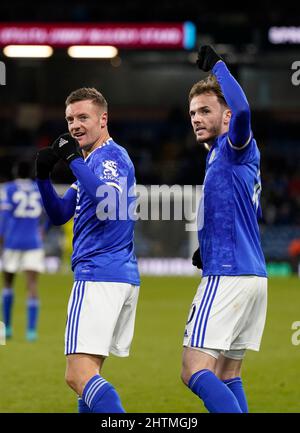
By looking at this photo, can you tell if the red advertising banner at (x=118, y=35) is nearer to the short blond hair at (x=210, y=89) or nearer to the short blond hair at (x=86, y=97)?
the short blond hair at (x=86, y=97)

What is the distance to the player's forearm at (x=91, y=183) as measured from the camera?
553 centimetres

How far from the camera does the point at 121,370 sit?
10188 millimetres

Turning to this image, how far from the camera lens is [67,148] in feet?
18.9

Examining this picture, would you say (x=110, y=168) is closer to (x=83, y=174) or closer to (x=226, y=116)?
(x=83, y=174)

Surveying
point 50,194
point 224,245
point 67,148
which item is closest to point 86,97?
point 67,148

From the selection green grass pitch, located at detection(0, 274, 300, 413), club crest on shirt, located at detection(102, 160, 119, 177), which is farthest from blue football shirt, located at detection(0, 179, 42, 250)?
club crest on shirt, located at detection(102, 160, 119, 177)

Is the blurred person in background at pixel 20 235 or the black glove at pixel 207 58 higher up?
the black glove at pixel 207 58

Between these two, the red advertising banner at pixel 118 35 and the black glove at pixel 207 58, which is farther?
the red advertising banner at pixel 118 35

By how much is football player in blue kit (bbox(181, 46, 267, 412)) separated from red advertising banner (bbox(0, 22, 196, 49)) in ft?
62.3

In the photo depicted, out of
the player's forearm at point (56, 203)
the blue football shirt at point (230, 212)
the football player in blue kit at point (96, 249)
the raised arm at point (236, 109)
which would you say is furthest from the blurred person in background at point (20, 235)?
the raised arm at point (236, 109)

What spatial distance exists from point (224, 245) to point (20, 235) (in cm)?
773

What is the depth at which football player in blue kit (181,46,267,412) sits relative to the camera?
536cm

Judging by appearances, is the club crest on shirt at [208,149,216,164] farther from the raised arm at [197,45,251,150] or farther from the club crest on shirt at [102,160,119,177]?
the club crest on shirt at [102,160,119,177]

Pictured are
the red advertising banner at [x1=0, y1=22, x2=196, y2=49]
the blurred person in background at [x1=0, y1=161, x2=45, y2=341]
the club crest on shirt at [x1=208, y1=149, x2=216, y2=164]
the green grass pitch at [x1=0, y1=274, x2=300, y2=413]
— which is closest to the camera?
the club crest on shirt at [x1=208, y1=149, x2=216, y2=164]
